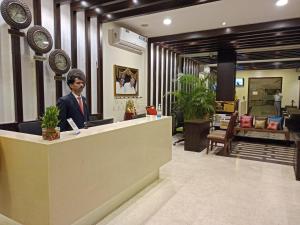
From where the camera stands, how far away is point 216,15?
4328mm

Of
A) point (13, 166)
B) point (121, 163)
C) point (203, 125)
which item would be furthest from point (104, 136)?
point (203, 125)

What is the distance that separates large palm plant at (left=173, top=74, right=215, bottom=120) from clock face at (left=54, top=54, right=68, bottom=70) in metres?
3.45

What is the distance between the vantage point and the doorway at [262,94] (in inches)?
497

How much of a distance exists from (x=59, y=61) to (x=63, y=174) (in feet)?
7.25

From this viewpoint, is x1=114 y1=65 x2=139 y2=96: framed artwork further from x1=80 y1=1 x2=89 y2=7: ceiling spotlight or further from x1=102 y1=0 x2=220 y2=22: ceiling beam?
x1=80 y1=1 x2=89 y2=7: ceiling spotlight

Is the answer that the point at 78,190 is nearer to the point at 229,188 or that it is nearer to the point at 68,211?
the point at 68,211

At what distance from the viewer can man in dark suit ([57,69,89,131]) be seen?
2.60 m

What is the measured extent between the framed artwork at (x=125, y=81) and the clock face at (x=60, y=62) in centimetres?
150

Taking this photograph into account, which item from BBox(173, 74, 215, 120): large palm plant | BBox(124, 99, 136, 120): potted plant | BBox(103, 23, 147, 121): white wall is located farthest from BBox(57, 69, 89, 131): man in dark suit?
BBox(173, 74, 215, 120): large palm plant

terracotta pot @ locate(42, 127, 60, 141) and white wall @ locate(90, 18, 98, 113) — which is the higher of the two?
white wall @ locate(90, 18, 98, 113)

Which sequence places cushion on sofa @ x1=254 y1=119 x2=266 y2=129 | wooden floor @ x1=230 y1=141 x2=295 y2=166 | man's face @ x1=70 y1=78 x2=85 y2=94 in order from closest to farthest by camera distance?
1. man's face @ x1=70 y1=78 x2=85 y2=94
2. wooden floor @ x1=230 y1=141 x2=295 y2=166
3. cushion on sofa @ x1=254 y1=119 x2=266 y2=129

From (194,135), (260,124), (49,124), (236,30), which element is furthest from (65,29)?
(260,124)

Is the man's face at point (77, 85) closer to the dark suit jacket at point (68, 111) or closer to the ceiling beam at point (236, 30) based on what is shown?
the dark suit jacket at point (68, 111)

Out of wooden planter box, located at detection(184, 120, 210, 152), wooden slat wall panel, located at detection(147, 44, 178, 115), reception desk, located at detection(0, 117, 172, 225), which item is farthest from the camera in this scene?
wooden slat wall panel, located at detection(147, 44, 178, 115)
